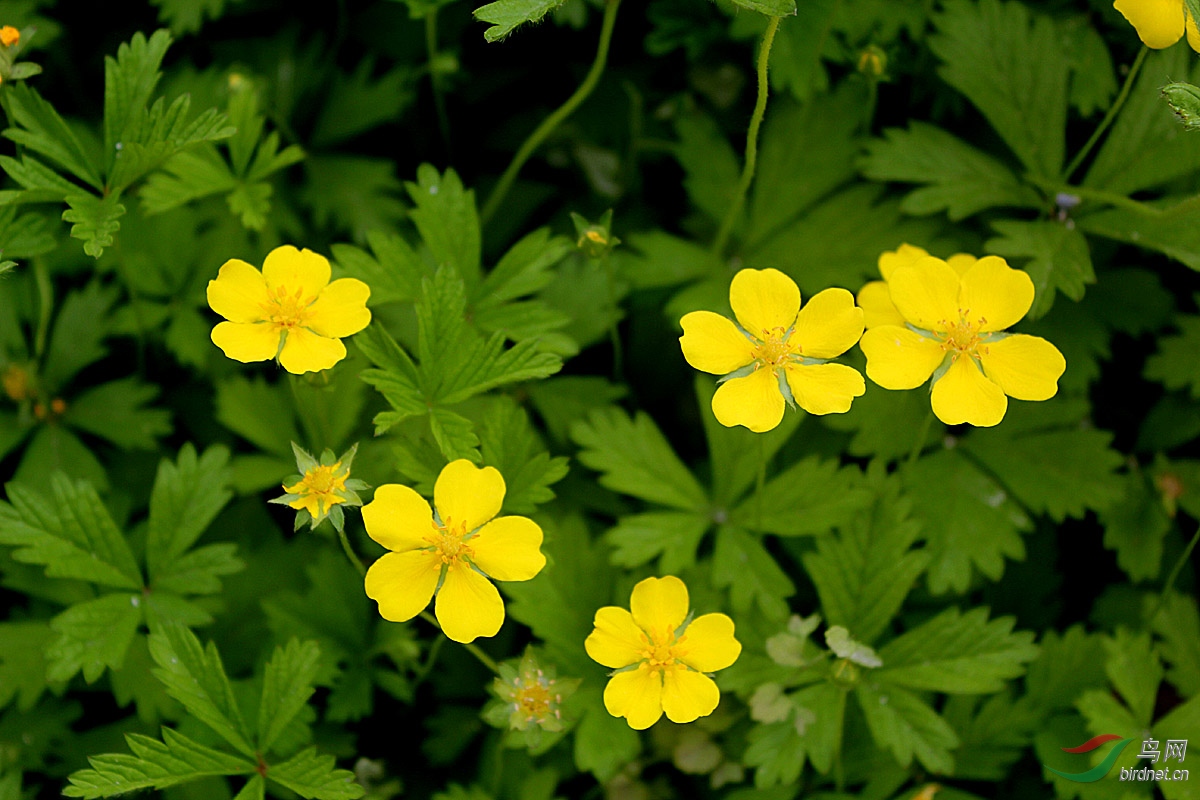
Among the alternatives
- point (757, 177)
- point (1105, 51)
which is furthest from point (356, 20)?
point (1105, 51)

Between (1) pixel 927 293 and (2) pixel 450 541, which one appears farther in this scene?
(1) pixel 927 293

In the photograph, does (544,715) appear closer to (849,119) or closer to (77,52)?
(849,119)

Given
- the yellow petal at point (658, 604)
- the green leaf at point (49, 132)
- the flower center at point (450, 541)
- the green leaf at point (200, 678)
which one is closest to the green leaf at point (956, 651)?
the yellow petal at point (658, 604)

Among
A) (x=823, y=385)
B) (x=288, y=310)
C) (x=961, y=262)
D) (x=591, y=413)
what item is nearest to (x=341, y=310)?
(x=288, y=310)

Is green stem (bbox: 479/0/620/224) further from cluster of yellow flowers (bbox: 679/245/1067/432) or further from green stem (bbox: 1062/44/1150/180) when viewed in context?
green stem (bbox: 1062/44/1150/180)

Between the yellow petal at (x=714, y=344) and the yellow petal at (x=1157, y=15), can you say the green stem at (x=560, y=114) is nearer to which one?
the yellow petal at (x=714, y=344)

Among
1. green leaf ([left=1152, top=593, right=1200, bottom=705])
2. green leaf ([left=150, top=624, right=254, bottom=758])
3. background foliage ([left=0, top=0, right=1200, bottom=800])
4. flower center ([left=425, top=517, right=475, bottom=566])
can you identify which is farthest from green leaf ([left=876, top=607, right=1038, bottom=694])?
green leaf ([left=150, top=624, right=254, bottom=758])

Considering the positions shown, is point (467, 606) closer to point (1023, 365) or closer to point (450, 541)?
point (450, 541)
